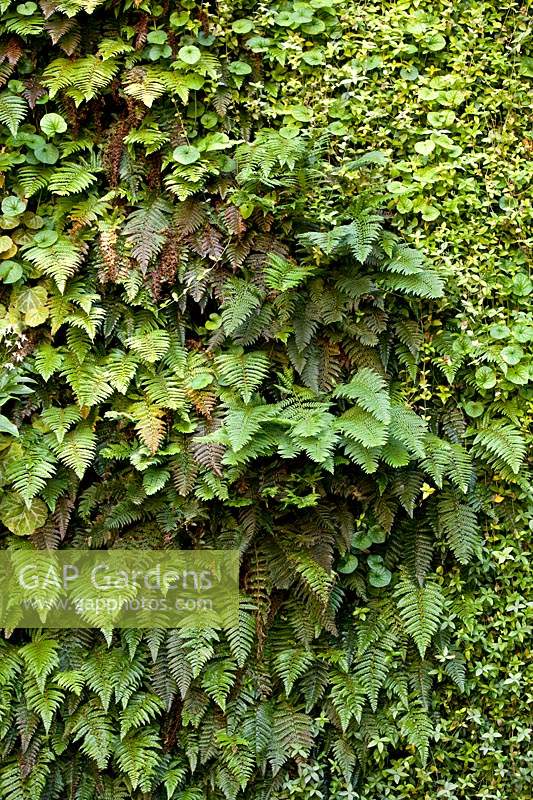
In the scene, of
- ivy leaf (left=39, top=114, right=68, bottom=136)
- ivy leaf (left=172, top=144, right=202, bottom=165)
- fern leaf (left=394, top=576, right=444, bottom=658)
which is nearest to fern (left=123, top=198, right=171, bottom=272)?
ivy leaf (left=172, top=144, right=202, bottom=165)

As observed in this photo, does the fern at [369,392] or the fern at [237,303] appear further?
the fern at [237,303]

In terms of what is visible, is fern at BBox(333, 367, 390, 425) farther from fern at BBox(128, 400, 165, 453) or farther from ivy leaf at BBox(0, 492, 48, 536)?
ivy leaf at BBox(0, 492, 48, 536)

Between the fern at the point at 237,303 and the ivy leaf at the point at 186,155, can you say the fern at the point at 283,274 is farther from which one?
the ivy leaf at the point at 186,155

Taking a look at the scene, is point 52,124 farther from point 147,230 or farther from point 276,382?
point 276,382

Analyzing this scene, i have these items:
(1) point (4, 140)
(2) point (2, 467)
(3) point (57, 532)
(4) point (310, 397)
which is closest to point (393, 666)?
(4) point (310, 397)

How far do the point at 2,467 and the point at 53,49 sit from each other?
2.11 meters

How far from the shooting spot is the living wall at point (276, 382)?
3643mm

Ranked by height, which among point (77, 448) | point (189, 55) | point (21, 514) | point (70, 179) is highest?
point (189, 55)

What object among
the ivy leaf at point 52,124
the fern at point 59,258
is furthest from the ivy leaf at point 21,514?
the ivy leaf at point 52,124

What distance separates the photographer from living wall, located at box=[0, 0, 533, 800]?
3643 mm

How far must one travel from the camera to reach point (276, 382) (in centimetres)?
384

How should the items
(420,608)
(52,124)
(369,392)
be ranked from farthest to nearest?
1. (420,608)
2. (52,124)
3. (369,392)

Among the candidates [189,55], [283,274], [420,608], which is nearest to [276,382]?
[283,274]

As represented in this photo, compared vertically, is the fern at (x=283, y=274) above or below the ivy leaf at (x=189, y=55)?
below
